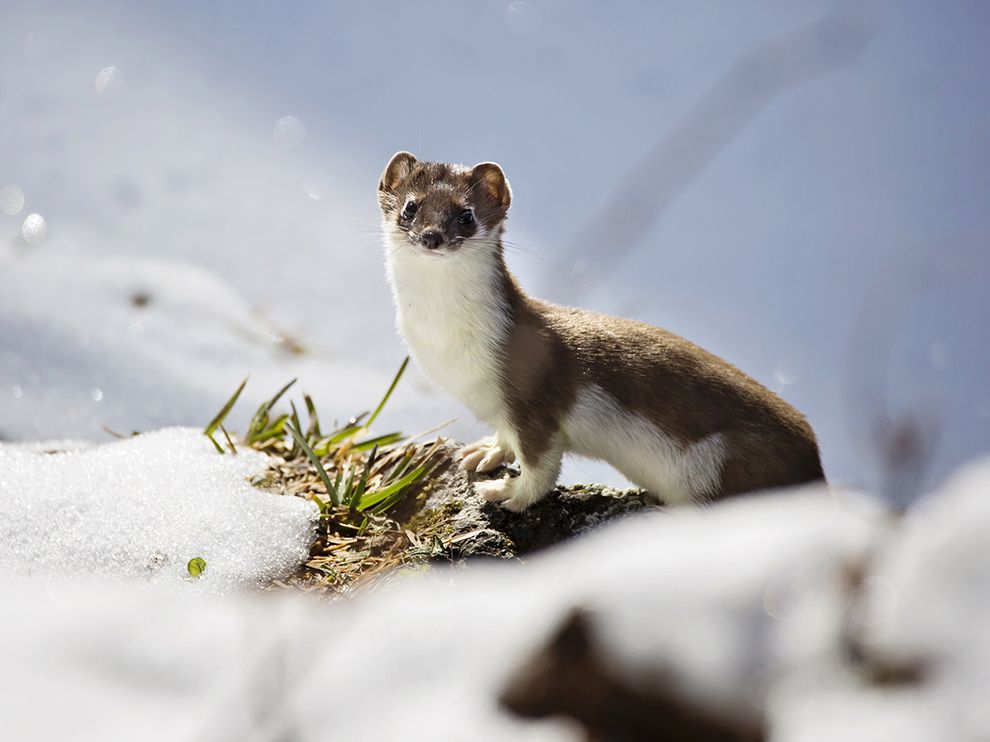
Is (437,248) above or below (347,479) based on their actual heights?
above

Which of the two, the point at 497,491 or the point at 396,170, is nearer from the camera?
the point at 497,491

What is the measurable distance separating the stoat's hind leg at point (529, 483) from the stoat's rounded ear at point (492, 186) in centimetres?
130

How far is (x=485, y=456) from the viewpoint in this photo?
4.70m

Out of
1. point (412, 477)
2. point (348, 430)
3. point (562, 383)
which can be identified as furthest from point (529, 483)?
point (348, 430)

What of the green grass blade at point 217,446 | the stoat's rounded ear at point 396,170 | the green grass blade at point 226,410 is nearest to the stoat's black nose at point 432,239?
the stoat's rounded ear at point 396,170

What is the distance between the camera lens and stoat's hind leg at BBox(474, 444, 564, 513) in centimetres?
422

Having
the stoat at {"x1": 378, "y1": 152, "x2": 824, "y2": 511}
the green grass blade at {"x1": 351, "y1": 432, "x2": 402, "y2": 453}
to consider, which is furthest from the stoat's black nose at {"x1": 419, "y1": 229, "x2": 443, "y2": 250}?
the green grass blade at {"x1": 351, "y1": 432, "x2": 402, "y2": 453}

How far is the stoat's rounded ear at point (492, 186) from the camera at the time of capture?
4.53 meters

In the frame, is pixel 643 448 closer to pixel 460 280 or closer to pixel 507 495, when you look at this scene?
pixel 507 495

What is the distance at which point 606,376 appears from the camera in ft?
14.1

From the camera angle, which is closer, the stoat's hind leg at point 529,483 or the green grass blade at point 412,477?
the stoat's hind leg at point 529,483

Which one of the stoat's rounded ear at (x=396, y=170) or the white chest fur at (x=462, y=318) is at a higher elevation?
the stoat's rounded ear at (x=396, y=170)

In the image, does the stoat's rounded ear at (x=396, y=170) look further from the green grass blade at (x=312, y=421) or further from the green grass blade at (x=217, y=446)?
the green grass blade at (x=217, y=446)

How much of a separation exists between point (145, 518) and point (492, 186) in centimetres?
235
